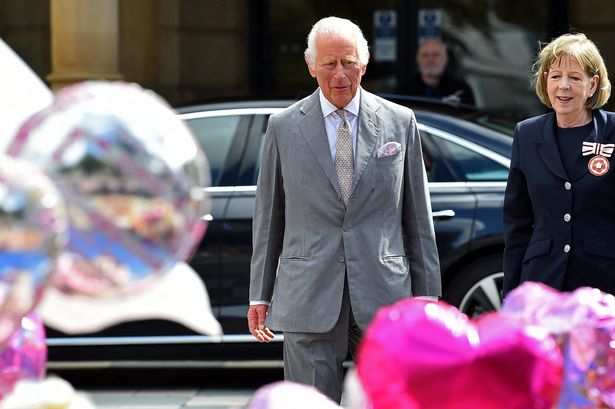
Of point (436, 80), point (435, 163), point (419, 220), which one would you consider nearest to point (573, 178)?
point (419, 220)

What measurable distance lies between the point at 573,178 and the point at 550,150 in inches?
4.8

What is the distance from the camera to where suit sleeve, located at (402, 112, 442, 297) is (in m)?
4.48

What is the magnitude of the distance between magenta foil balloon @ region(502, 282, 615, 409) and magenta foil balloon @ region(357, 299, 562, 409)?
0.71 ft

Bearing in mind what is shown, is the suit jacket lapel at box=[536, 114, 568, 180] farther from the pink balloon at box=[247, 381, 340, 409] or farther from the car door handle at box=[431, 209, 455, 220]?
the car door handle at box=[431, 209, 455, 220]

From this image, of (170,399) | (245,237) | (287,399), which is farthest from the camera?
(245,237)

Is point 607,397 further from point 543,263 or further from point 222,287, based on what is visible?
point 222,287

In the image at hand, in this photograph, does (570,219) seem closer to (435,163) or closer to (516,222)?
(516,222)

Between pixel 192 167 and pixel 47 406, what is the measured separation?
14.6 inches

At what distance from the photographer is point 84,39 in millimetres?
11484

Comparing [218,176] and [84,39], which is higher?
[84,39]

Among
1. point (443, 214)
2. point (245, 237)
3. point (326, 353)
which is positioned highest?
point (326, 353)

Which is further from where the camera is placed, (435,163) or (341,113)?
(435,163)

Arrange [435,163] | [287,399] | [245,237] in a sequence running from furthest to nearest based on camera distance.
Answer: [435,163] → [245,237] → [287,399]

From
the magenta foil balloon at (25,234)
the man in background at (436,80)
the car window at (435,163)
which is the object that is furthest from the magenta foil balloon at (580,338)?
the man in background at (436,80)
